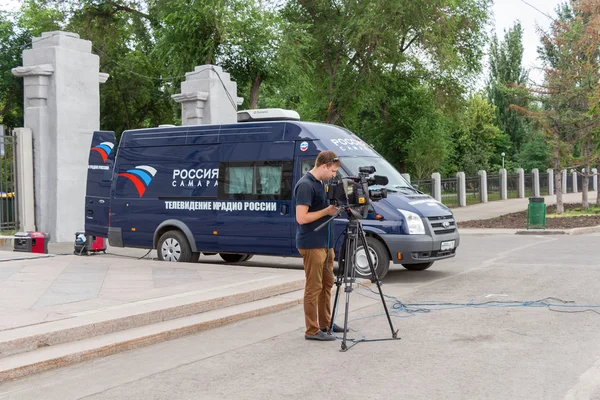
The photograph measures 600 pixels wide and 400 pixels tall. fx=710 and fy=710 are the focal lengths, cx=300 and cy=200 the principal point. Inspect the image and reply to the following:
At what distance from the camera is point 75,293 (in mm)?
9164

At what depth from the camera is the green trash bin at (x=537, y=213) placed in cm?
2131

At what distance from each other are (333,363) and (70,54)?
13.7m

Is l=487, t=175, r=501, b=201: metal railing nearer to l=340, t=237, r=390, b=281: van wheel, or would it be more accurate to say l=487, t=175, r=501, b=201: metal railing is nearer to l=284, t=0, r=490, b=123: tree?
l=284, t=0, r=490, b=123: tree

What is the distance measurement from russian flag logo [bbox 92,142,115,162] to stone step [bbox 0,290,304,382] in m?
7.97

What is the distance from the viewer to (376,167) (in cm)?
1228

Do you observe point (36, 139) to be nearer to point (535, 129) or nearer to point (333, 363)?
point (333, 363)

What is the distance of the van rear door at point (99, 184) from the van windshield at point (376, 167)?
5761 millimetres

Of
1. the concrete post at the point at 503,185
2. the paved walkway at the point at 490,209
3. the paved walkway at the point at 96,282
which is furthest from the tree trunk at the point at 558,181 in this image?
the paved walkway at the point at 96,282

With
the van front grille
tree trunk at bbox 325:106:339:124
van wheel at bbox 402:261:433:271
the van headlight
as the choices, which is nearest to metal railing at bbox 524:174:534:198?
tree trunk at bbox 325:106:339:124

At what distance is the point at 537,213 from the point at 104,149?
1281 centimetres

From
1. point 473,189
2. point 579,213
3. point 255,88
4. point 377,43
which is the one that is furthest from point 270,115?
point 473,189

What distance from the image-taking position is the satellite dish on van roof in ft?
43.6

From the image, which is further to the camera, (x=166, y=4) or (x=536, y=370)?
(x=166, y=4)

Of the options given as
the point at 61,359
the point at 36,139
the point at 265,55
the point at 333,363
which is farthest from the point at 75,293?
the point at 265,55
